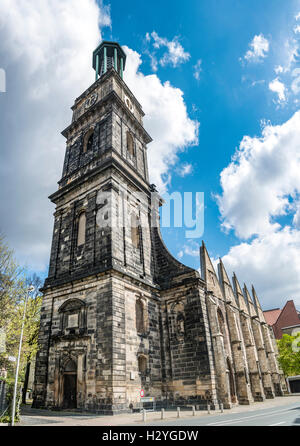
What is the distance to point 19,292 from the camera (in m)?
19.2

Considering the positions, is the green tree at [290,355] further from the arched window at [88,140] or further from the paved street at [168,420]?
the arched window at [88,140]

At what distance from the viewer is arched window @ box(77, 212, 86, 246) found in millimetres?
20658

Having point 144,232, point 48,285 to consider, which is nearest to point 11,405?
point 48,285

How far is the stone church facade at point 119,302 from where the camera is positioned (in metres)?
15.7

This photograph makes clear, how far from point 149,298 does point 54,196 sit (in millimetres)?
11811

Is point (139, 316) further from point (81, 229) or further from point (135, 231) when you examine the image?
point (81, 229)

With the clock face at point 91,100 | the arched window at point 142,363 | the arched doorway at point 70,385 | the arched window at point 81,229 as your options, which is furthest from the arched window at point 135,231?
the clock face at point 91,100

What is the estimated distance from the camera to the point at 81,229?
2120 centimetres

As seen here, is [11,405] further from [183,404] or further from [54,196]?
[54,196]

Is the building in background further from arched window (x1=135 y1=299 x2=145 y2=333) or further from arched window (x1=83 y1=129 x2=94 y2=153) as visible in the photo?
arched window (x1=83 y1=129 x2=94 y2=153)

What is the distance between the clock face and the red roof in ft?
169

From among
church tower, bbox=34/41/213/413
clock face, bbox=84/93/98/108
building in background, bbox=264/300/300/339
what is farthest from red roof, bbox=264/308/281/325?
clock face, bbox=84/93/98/108

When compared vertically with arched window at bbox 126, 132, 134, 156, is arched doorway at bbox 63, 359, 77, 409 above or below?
below

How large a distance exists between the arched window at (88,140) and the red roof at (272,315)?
50.1 m
